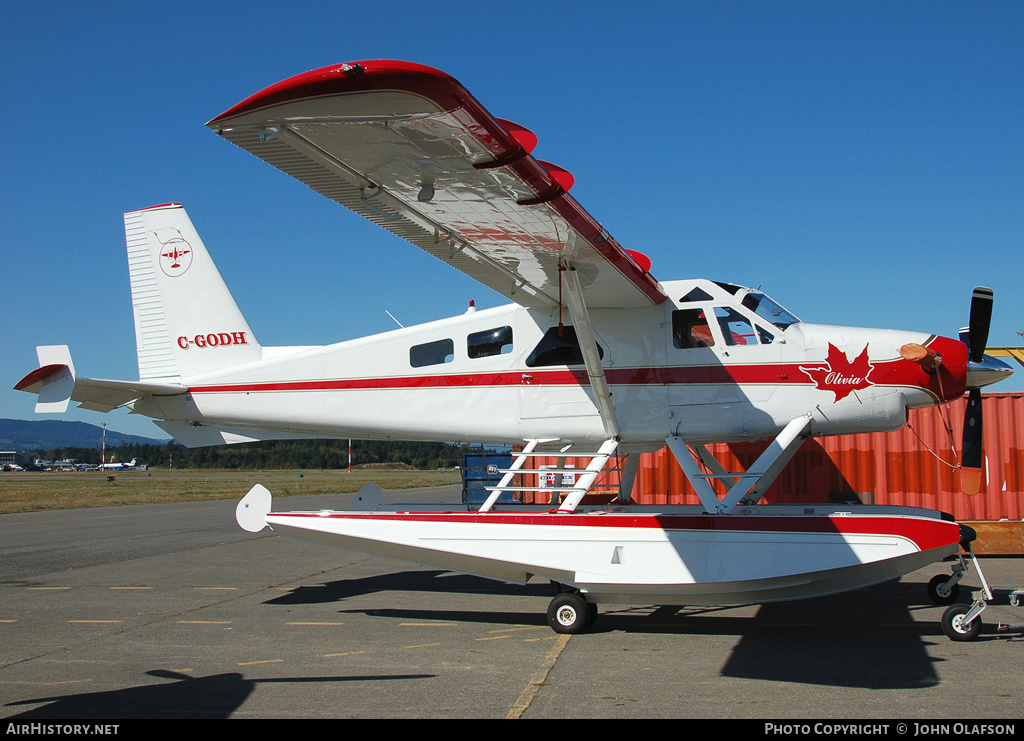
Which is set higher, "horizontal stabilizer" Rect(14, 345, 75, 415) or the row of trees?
"horizontal stabilizer" Rect(14, 345, 75, 415)

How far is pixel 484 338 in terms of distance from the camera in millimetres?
8484

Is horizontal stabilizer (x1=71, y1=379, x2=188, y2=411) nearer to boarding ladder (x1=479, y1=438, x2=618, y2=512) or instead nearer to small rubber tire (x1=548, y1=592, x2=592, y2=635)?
boarding ladder (x1=479, y1=438, x2=618, y2=512)

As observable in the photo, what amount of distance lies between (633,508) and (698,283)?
8.42 feet

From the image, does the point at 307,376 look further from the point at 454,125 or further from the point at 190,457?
the point at 190,457

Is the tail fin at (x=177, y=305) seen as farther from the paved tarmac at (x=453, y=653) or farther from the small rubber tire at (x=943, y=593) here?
the small rubber tire at (x=943, y=593)

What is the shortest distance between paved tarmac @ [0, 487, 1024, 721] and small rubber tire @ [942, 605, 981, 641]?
0.08 meters

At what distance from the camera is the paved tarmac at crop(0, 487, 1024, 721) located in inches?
183

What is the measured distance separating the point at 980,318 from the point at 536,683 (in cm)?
565

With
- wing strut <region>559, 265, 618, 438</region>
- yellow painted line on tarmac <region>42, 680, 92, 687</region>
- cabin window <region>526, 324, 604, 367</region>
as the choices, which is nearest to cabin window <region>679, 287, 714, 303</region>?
cabin window <region>526, 324, 604, 367</region>

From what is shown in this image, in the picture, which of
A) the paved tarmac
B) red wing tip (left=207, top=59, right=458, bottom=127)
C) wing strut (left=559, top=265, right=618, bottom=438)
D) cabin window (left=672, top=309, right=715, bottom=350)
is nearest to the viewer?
red wing tip (left=207, top=59, right=458, bottom=127)

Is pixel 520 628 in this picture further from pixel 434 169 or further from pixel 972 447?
pixel 972 447

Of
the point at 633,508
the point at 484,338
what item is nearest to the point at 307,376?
the point at 484,338

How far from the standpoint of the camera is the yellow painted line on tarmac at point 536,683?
14.7 feet

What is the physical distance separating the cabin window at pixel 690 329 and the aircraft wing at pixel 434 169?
2.07ft
